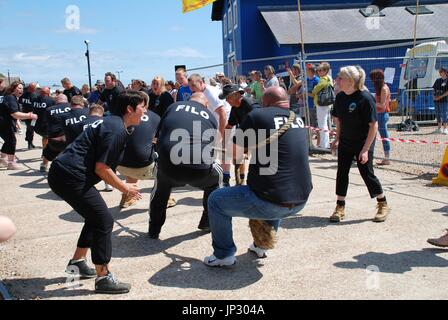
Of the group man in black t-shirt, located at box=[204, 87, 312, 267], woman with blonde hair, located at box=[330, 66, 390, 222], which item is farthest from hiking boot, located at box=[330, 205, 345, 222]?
man in black t-shirt, located at box=[204, 87, 312, 267]

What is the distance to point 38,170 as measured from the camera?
10477 millimetres

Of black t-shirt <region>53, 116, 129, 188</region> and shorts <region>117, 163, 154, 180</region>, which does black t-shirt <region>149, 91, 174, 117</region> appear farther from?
black t-shirt <region>53, 116, 129, 188</region>

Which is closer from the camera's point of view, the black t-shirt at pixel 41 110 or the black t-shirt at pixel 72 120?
the black t-shirt at pixel 72 120

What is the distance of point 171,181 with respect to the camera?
198 inches

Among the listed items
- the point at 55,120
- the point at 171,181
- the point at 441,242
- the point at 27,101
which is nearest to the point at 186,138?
the point at 171,181

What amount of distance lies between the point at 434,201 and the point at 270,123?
3646mm

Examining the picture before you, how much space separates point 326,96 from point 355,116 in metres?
4.90

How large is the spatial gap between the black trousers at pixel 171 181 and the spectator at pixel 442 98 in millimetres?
10058

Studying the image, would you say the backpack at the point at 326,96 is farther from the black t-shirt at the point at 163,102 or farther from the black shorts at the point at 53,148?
the black shorts at the point at 53,148

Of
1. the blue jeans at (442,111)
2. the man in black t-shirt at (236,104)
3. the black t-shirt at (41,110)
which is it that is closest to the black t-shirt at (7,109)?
the black t-shirt at (41,110)

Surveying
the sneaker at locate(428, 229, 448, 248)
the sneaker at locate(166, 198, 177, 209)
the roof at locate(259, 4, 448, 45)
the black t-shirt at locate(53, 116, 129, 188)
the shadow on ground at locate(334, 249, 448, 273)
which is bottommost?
the shadow on ground at locate(334, 249, 448, 273)

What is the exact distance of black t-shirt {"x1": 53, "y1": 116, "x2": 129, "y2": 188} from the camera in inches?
146

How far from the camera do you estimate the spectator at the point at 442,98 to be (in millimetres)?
12930

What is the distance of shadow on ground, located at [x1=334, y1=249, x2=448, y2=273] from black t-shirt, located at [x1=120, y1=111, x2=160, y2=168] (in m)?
2.98
